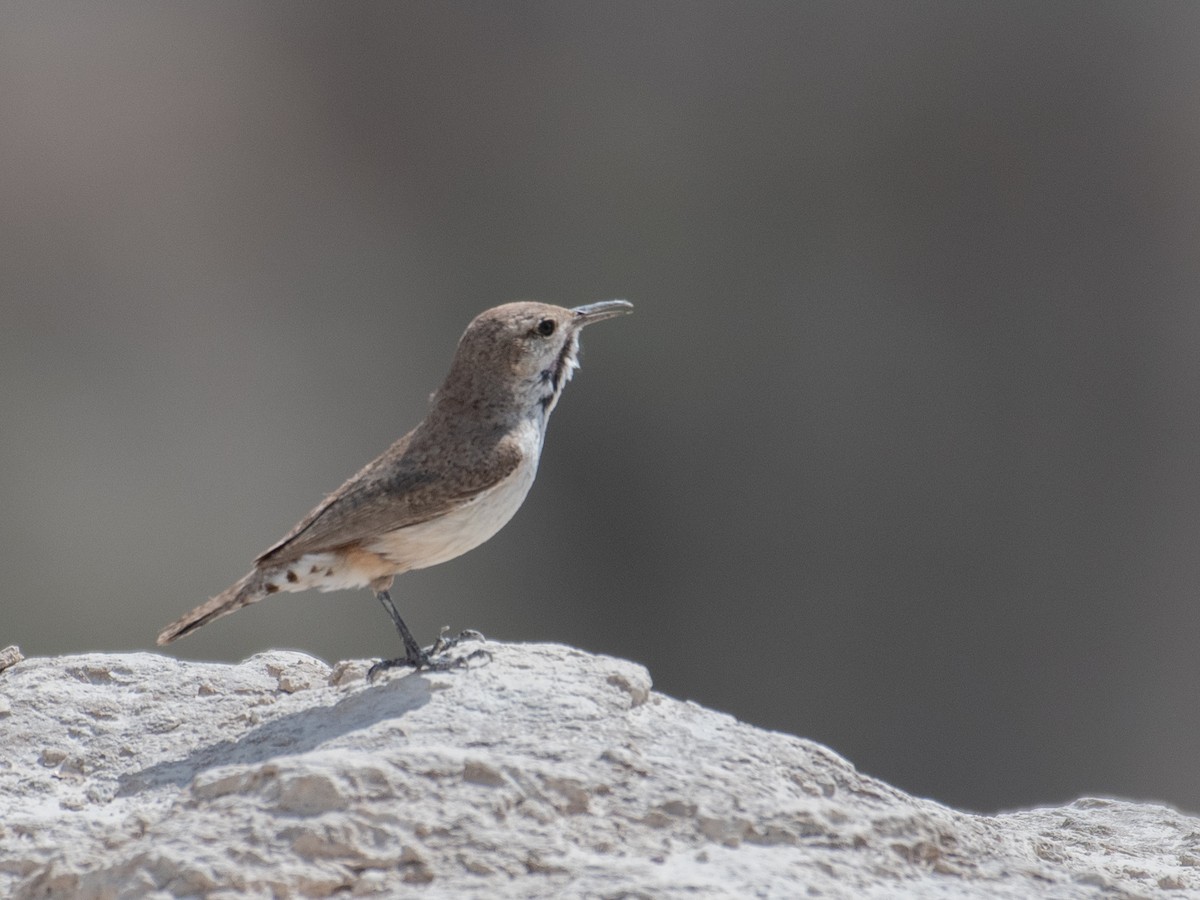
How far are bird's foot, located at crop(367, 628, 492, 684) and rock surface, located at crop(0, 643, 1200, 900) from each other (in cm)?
9

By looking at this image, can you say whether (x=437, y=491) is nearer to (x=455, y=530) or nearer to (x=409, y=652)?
(x=455, y=530)

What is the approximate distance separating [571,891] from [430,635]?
34.6ft

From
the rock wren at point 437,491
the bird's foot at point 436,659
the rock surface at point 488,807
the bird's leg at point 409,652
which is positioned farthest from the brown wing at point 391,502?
the rock surface at point 488,807

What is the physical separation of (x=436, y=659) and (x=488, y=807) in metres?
1.15

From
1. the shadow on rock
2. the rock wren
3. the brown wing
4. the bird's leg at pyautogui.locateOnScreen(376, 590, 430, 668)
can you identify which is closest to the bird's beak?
the rock wren

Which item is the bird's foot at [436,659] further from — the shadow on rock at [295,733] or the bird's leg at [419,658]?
the shadow on rock at [295,733]

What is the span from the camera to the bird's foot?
14.4 feet

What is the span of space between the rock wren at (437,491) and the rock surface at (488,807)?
1.88ft

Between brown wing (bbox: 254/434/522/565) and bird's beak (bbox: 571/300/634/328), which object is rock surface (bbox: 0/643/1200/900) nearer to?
brown wing (bbox: 254/434/522/565)

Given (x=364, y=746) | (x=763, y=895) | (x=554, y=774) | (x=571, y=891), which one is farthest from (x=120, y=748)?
(x=763, y=895)

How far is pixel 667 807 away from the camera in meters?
3.57

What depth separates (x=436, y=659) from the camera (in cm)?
464

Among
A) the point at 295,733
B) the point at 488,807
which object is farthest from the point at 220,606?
the point at 488,807

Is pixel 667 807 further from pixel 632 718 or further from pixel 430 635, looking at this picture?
pixel 430 635
